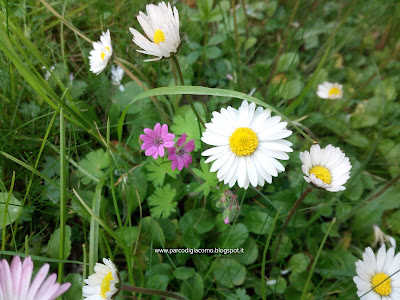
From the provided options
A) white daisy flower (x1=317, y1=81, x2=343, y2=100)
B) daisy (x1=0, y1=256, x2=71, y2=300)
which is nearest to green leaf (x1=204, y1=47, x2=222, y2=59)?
white daisy flower (x1=317, y1=81, x2=343, y2=100)

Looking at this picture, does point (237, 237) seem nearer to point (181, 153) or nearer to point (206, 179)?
point (206, 179)

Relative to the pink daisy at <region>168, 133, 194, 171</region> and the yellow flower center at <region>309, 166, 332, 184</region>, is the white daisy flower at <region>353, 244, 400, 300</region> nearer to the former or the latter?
the yellow flower center at <region>309, 166, 332, 184</region>

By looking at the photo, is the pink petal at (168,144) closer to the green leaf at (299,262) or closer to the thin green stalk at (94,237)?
the thin green stalk at (94,237)

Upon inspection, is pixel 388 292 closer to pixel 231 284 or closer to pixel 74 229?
pixel 231 284

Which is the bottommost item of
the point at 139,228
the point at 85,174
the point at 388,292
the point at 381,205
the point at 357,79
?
the point at 388,292

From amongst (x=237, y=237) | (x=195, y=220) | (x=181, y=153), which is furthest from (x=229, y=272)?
(x=181, y=153)

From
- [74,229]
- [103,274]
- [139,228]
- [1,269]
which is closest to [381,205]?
[139,228]

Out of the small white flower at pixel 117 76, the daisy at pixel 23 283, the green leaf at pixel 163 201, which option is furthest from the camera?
the small white flower at pixel 117 76

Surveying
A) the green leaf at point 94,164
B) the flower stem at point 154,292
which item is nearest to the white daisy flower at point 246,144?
the flower stem at point 154,292
